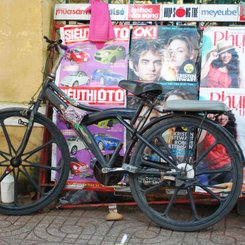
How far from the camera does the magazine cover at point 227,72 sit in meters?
4.66

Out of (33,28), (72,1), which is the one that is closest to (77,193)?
(33,28)

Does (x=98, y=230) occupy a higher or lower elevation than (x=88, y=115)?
lower

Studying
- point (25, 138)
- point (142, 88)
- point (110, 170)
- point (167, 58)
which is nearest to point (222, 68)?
point (167, 58)

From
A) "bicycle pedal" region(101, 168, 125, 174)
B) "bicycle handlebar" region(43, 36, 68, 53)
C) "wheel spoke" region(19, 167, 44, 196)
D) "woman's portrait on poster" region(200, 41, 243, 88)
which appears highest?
"bicycle handlebar" region(43, 36, 68, 53)

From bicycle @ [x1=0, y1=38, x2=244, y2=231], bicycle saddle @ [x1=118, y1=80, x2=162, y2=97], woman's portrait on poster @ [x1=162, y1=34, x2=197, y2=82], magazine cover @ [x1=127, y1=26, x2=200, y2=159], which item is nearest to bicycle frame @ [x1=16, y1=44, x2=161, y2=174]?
bicycle @ [x1=0, y1=38, x2=244, y2=231]

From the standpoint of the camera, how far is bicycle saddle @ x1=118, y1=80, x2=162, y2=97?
4.35 meters

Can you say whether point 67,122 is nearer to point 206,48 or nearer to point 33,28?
point 33,28

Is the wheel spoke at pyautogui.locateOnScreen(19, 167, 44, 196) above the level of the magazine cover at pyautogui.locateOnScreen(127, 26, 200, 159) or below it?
below

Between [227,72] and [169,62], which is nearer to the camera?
[227,72]

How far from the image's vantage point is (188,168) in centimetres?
441

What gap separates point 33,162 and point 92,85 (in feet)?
3.40

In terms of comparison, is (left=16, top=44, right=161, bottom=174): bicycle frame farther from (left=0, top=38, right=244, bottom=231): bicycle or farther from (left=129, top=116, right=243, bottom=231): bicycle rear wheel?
(left=129, top=116, right=243, bottom=231): bicycle rear wheel

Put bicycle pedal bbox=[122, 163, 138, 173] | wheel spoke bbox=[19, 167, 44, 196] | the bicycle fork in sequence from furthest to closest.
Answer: wheel spoke bbox=[19, 167, 44, 196] → the bicycle fork → bicycle pedal bbox=[122, 163, 138, 173]

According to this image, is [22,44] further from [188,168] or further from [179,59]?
[188,168]
